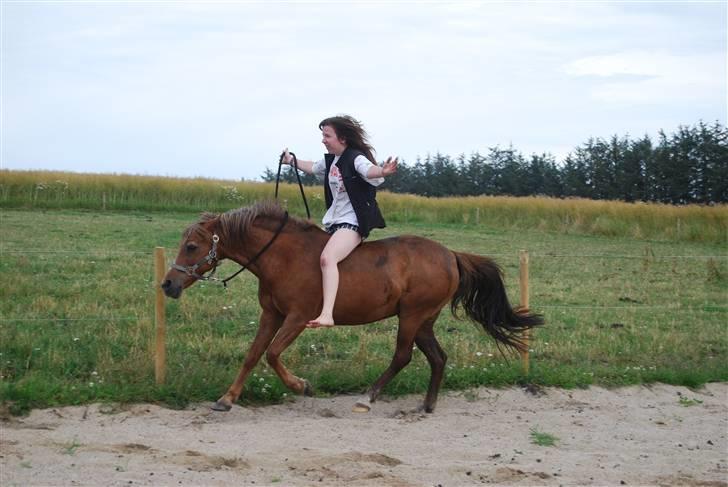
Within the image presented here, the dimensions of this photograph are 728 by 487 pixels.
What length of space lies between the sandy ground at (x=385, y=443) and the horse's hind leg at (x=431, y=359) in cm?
18

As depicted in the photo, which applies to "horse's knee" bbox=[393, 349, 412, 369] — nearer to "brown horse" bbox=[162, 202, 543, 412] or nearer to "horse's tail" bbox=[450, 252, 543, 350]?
"brown horse" bbox=[162, 202, 543, 412]

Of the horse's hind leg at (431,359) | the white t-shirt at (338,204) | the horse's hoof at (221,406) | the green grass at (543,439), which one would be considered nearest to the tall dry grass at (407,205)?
the horse's hind leg at (431,359)

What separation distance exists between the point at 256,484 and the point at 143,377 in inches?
113

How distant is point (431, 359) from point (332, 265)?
1.48 meters

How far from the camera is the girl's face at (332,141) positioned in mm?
7570

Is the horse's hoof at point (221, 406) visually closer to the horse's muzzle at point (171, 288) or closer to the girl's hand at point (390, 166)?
the horse's muzzle at point (171, 288)

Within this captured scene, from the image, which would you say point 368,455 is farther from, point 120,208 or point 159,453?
point 120,208

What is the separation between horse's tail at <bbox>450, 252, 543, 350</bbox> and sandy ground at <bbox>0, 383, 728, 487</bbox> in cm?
68

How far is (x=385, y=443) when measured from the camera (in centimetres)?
669

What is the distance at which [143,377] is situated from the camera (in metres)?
7.98

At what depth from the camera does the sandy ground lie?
5.70 meters

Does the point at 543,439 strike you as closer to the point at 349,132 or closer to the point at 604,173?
the point at 349,132

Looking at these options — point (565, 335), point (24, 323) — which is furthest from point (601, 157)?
point (24, 323)

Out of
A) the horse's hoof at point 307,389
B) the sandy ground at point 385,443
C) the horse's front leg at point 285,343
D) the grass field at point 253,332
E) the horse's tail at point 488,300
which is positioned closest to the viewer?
the sandy ground at point 385,443
